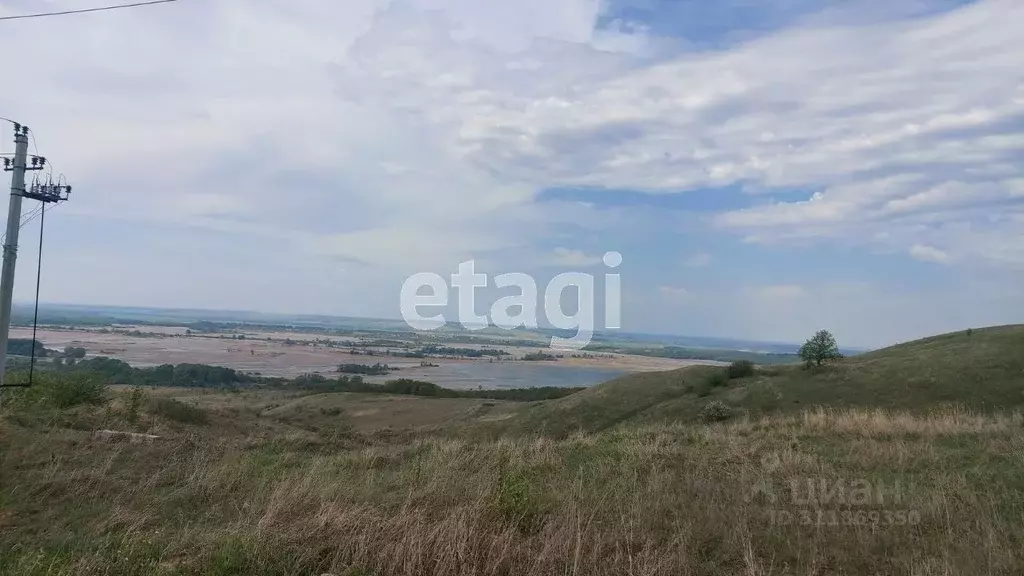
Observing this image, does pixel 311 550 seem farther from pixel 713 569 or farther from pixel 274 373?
pixel 274 373

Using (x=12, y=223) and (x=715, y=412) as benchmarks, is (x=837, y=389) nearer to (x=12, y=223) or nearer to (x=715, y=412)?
(x=715, y=412)

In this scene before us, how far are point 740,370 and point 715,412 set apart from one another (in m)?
7.64

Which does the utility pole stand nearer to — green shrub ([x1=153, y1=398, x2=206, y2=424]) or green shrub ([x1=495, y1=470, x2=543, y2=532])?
green shrub ([x1=153, y1=398, x2=206, y2=424])

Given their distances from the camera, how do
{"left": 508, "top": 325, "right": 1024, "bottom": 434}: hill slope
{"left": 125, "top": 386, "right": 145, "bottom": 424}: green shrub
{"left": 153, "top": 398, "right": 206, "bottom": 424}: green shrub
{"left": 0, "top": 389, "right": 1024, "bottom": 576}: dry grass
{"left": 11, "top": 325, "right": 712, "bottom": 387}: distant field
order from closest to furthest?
{"left": 0, "top": 389, "right": 1024, "bottom": 576}: dry grass < {"left": 125, "top": 386, "right": 145, "bottom": 424}: green shrub < {"left": 153, "top": 398, "right": 206, "bottom": 424}: green shrub < {"left": 508, "top": 325, "right": 1024, "bottom": 434}: hill slope < {"left": 11, "top": 325, "right": 712, "bottom": 387}: distant field

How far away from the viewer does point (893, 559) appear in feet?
15.5

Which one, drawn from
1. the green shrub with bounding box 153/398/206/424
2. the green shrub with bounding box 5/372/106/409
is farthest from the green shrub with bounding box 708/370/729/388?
the green shrub with bounding box 5/372/106/409

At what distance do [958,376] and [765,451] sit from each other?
1404 centimetres

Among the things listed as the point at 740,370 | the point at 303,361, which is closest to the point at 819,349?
the point at 740,370

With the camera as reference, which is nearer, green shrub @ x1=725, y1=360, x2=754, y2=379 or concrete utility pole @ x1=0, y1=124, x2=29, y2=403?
concrete utility pole @ x1=0, y1=124, x2=29, y2=403

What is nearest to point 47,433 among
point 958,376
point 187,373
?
point 958,376

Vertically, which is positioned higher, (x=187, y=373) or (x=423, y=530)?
(x=423, y=530)

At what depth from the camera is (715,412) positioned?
18781 millimetres

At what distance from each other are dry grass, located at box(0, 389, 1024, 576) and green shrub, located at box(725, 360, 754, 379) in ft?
49.7

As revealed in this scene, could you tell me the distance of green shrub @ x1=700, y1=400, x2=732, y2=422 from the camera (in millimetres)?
18531
